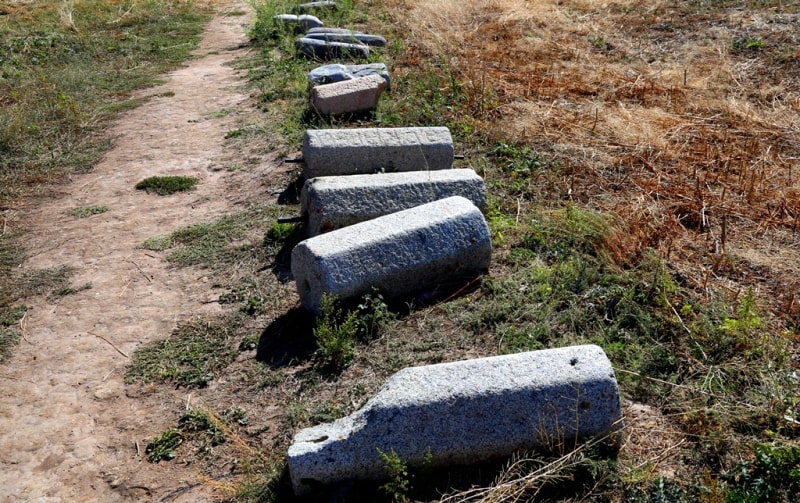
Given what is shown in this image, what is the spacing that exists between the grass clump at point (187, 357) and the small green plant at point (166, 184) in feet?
9.54

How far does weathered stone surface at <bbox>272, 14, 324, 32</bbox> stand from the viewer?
13.6 m

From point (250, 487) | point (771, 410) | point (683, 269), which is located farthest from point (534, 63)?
point (250, 487)

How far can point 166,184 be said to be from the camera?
8086 mm

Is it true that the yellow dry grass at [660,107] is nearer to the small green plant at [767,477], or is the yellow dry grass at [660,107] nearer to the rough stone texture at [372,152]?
the rough stone texture at [372,152]

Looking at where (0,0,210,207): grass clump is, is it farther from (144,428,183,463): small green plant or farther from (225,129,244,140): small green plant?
(144,428,183,463): small green plant

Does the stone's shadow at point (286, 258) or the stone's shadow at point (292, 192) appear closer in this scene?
the stone's shadow at point (286, 258)

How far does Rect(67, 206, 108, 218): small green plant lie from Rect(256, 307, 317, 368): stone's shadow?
10.6 ft

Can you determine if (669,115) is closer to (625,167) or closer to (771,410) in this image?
(625,167)

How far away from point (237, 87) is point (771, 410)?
9.44 m

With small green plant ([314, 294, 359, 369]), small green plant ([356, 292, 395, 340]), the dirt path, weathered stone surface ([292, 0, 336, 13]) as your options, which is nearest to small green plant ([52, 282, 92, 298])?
the dirt path

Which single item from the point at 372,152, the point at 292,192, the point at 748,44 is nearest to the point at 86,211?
the point at 292,192

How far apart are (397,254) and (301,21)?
31.8 feet

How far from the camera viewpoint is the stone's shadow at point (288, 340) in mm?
4996

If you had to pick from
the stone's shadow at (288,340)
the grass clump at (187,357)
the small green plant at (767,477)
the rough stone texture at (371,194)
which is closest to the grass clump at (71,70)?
the grass clump at (187,357)
